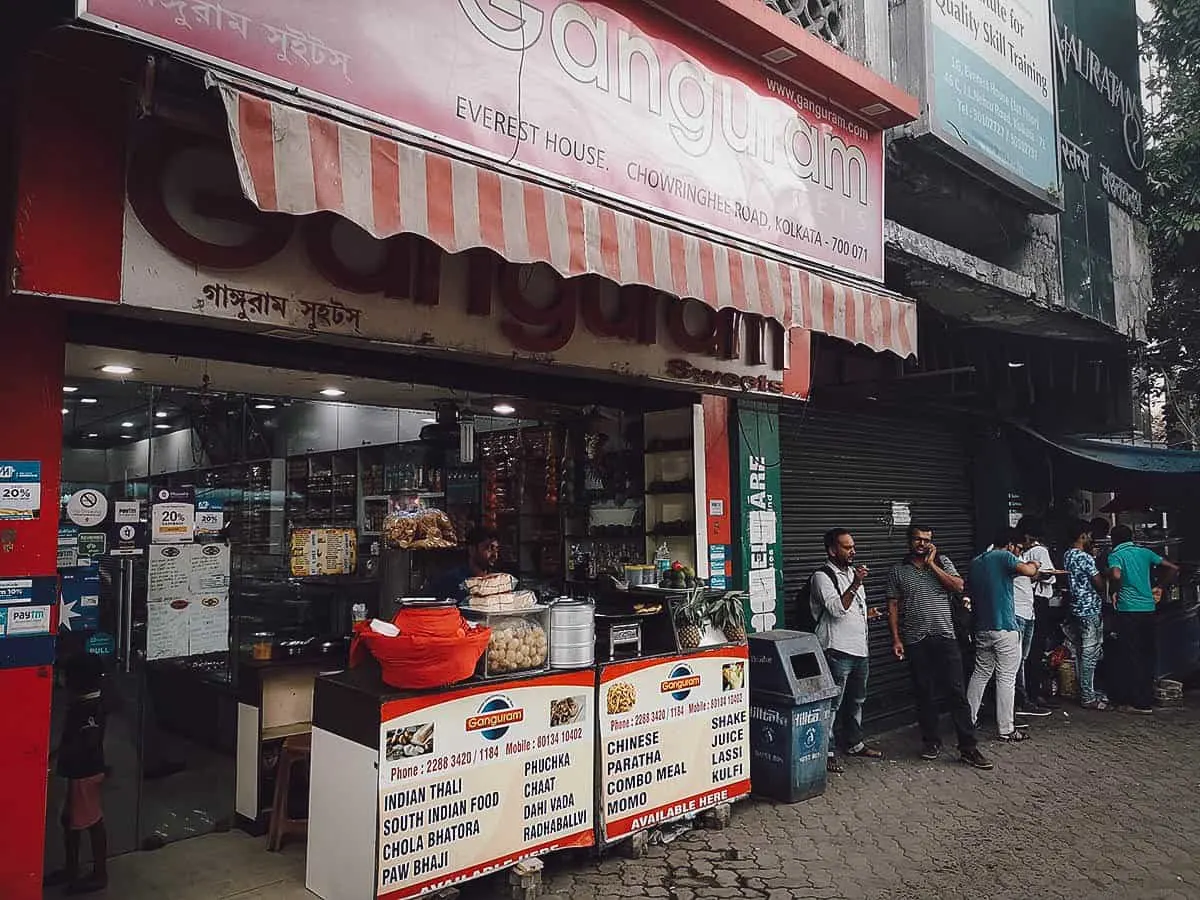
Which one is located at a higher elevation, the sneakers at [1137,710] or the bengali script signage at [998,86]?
the bengali script signage at [998,86]

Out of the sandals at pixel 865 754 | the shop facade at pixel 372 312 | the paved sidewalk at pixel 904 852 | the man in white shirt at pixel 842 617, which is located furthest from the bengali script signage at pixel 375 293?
the sandals at pixel 865 754

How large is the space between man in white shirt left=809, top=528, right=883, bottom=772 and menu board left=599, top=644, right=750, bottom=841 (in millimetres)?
1389

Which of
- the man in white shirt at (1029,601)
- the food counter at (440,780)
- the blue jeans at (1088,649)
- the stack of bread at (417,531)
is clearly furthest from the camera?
the blue jeans at (1088,649)

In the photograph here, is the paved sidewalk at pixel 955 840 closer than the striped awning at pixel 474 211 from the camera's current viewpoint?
No

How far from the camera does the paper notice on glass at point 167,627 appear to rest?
16.4 feet

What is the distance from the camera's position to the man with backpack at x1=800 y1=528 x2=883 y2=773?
22.4 ft

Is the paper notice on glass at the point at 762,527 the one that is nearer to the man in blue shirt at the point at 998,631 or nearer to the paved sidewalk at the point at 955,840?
the paved sidewalk at the point at 955,840

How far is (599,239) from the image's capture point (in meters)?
4.05

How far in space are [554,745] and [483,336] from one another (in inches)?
90.7

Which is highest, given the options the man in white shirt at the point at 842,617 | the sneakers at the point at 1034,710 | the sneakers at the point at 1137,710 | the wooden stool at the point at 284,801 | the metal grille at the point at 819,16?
the metal grille at the point at 819,16

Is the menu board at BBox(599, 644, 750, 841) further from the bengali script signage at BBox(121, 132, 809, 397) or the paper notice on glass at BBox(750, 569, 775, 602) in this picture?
the bengali script signage at BBox(121, 132, 809, 397)

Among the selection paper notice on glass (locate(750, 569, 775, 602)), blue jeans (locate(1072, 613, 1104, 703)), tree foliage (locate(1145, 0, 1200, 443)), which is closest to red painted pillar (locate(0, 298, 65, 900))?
paper notice on glass (locate(750, 569, 775, 602))

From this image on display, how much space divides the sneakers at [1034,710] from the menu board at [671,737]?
470cm

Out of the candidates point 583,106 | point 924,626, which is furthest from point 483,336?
point 924,626
